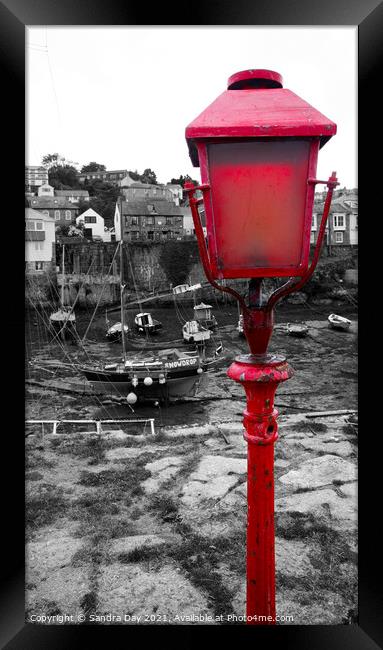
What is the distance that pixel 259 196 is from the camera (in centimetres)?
142

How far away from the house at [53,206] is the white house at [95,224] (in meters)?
1.89

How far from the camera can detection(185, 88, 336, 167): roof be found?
4.52 ft

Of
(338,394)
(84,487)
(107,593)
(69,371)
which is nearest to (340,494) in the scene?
(107,593)

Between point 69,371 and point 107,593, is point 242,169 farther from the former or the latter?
point 69,371

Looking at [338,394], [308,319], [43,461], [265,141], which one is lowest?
[338,394]

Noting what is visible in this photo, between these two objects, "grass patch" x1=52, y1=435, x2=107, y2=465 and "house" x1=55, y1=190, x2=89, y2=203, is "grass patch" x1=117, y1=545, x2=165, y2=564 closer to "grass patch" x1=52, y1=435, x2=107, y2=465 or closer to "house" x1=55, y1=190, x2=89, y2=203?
"grass patch" x1=52, y1=435, x2=107, y2=465

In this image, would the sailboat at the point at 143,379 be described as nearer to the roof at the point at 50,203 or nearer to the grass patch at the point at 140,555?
the roof at the point at 50,203

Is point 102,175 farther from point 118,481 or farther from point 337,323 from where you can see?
point 118,481

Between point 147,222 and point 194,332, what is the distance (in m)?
4.83

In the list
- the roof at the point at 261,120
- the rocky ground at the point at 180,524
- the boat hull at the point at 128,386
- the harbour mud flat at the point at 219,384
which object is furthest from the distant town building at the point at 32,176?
the boat hull at the point at 128,386

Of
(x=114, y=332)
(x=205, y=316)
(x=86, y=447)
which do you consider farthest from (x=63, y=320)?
(x=86, y=447)

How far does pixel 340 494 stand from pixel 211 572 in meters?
1.25
